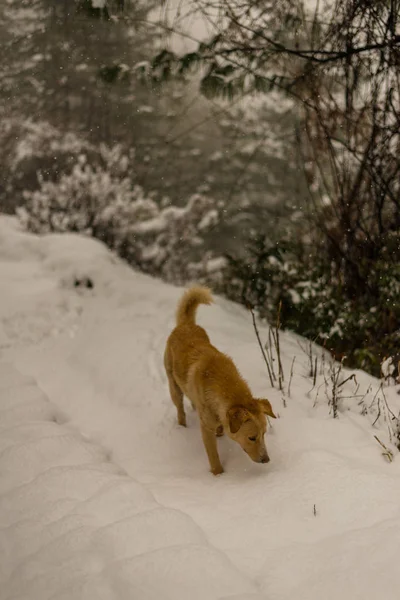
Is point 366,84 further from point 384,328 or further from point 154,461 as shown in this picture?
point 154,461

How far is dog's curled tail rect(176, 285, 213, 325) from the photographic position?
4023 mm

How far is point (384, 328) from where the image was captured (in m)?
5.89

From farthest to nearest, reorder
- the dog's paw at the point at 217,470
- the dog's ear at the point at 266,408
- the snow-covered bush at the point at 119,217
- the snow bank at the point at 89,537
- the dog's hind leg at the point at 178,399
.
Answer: the snow-covered bush at the point at 119,217, the dog's hind leg at the point at 178,399, the dog's paw at the point at 217,470, the dog's ear at the point at 266,408, the snow bank at the point at 89,537

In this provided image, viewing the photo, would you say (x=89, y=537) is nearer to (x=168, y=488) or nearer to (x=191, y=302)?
(x=168, y=488)

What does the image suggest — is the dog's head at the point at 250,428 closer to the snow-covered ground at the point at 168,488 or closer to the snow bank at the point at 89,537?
the snow-covered ground at the point at 168,488

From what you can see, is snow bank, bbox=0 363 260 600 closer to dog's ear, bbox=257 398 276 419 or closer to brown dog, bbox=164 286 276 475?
brown dog, bbox=164 286 276 475

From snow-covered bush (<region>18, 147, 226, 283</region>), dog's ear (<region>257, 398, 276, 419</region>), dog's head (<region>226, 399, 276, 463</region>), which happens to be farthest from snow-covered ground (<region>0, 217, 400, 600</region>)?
snow-covered bush (<region>18, 147, 226, 283</region>)

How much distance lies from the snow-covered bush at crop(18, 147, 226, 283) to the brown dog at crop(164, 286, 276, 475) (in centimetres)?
506

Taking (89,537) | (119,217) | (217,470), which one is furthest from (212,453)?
(119,217)

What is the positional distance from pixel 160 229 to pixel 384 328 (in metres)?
6.14

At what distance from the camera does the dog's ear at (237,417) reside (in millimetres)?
2947

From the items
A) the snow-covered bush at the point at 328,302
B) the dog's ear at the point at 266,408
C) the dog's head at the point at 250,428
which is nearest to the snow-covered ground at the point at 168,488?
the dog's head at the point at 250,428

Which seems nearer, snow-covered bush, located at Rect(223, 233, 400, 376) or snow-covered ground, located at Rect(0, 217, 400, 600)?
snow-covered ground, located at Rect(0, 217, 400, 600)

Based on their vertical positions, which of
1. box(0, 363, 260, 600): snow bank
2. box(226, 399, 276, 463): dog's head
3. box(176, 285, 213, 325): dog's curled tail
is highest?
box(176, 285, 213, 325): dog's curled tail
